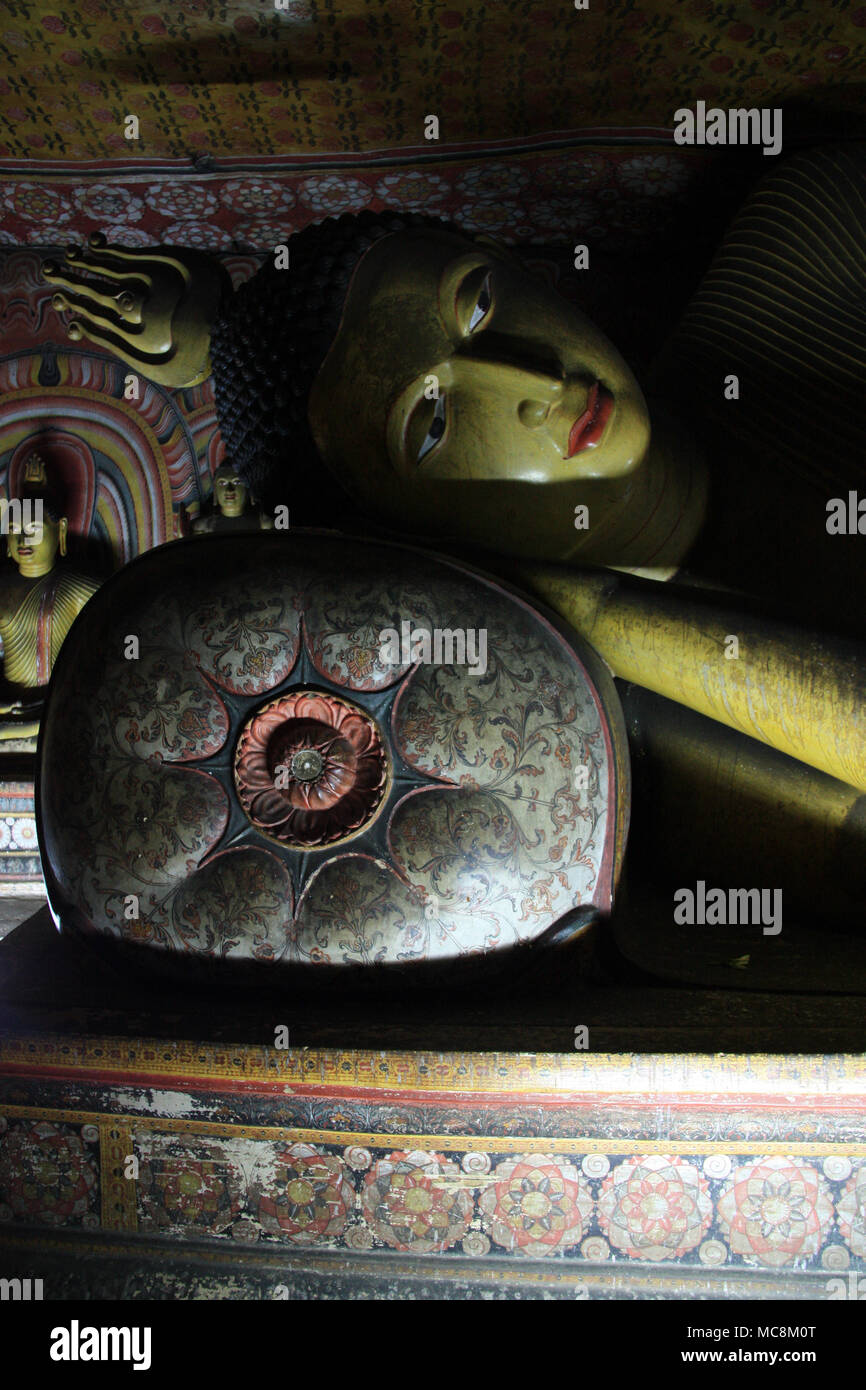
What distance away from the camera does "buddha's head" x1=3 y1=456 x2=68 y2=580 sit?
341 centimetres

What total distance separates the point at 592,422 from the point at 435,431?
32cm

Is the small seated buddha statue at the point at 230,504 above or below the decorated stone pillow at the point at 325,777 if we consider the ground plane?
above

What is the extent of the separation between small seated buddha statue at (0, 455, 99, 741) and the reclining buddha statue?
959 mm

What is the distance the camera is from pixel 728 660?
1860mm

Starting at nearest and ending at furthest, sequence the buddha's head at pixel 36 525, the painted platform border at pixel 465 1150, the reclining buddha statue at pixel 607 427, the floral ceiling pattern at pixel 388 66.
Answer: the painted platform border at pixel 465 1150 → the reclining buddha statue at pixel 607 427 → the floral ceiling pattern at pixel 388 66 → the buddha's head at pixel 36 525

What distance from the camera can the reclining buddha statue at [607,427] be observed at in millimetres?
1971

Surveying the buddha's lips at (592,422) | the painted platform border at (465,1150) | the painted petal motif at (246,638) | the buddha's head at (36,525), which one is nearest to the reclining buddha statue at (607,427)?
the buddha's lips at (592,422)

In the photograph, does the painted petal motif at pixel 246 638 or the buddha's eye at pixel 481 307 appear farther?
the buddha's eye at pixel 481 307

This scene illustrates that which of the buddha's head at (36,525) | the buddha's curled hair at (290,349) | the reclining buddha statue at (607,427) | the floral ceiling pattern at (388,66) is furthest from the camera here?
the buddha's head at (36,525)

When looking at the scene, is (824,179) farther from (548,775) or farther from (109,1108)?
(109,1108)

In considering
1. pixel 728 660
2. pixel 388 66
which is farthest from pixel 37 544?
pixel 728 660

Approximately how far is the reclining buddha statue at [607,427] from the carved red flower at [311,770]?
1.70 feet

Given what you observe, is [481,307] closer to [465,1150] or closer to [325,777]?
[325,777]

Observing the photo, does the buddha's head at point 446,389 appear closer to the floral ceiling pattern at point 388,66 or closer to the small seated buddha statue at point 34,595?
the floral ceiling pattern at point 388,66
